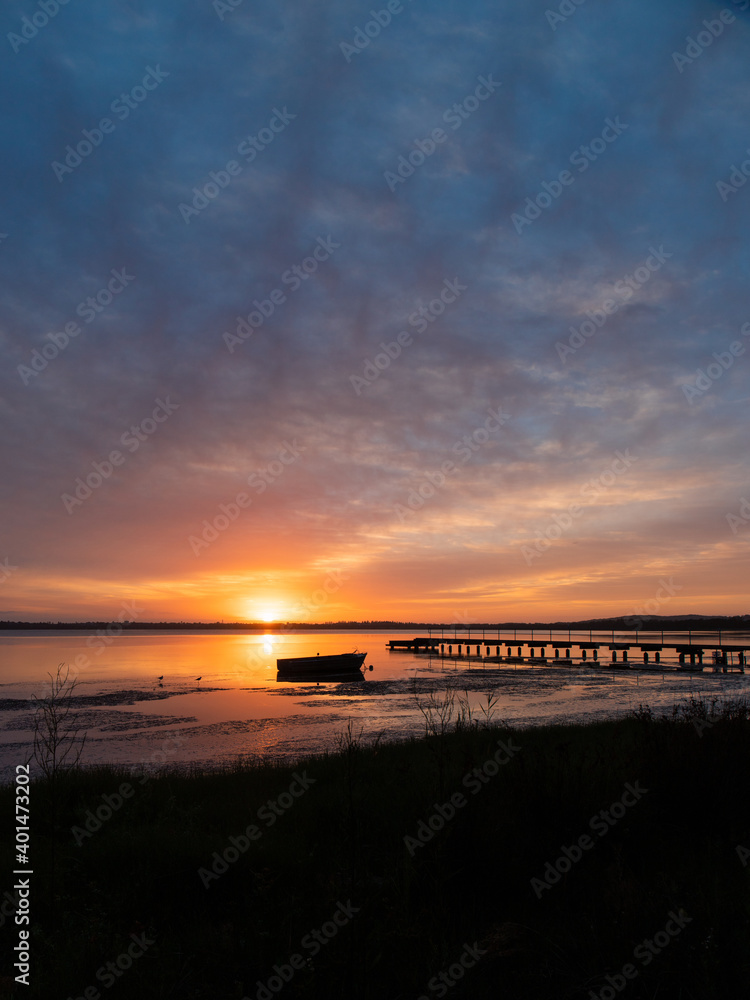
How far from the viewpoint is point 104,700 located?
103ft

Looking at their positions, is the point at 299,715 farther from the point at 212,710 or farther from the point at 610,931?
the point at 610,931

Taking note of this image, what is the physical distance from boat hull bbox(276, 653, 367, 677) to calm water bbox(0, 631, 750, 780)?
6.91 ft

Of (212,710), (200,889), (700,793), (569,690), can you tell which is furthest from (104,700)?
(700,793)

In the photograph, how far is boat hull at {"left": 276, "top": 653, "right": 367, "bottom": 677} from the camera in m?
48.9

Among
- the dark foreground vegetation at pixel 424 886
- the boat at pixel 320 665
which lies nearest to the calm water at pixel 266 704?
the boat at pixel 320 665

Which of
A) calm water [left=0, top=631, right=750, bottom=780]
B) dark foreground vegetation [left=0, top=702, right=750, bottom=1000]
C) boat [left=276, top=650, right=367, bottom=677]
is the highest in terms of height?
boat [left=276, top=650, right=367, bottom=677]

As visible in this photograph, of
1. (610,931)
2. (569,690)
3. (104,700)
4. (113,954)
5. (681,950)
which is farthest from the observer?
(569,690)

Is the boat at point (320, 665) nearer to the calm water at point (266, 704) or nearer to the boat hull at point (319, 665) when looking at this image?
the boat hull at point (319, 665)

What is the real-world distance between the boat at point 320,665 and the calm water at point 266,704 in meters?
2.10

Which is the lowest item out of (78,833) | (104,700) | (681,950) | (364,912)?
(681,950)

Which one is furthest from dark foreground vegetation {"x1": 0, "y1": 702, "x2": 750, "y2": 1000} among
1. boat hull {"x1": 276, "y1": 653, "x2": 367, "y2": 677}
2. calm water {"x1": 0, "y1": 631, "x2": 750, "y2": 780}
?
boat hull {"x1": 276, "y1": 653, "x2": 367, "y2": 677}

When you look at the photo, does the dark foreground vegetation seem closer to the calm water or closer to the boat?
the calm water

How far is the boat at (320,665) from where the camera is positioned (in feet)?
161

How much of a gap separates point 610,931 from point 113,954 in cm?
380
